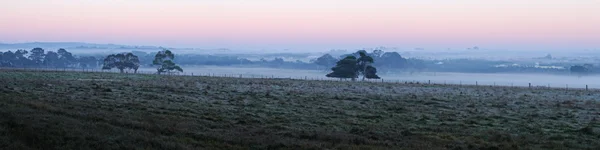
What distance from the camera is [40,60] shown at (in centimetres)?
16462

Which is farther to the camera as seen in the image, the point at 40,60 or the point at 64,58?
the point at 64,58

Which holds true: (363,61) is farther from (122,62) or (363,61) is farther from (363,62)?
(122,62)

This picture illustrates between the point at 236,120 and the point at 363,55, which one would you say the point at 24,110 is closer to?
the point at 236,120

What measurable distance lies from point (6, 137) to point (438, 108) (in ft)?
74.2

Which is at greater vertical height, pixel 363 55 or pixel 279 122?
pixel 363 55

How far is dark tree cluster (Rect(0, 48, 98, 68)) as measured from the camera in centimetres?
15800

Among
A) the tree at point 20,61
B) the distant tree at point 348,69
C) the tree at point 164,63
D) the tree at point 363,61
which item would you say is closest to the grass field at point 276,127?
the distant tree at point 348,69

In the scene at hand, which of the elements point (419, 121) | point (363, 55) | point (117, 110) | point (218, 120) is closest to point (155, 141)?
point (218, 120)

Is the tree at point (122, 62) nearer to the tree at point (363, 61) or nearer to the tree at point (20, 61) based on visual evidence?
the tree at point (20, 61)

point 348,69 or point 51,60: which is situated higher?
point 51,60

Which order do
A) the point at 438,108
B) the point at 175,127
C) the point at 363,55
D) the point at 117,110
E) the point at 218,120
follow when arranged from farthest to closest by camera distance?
the point at 363,55
the point at 438,108
the point at 117,110
the point at 218,120
the point at 175,127

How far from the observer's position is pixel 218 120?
21062 mm

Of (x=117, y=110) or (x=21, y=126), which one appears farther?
(x=117, y=110)

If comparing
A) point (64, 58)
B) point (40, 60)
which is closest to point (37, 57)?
point (40, 60)
